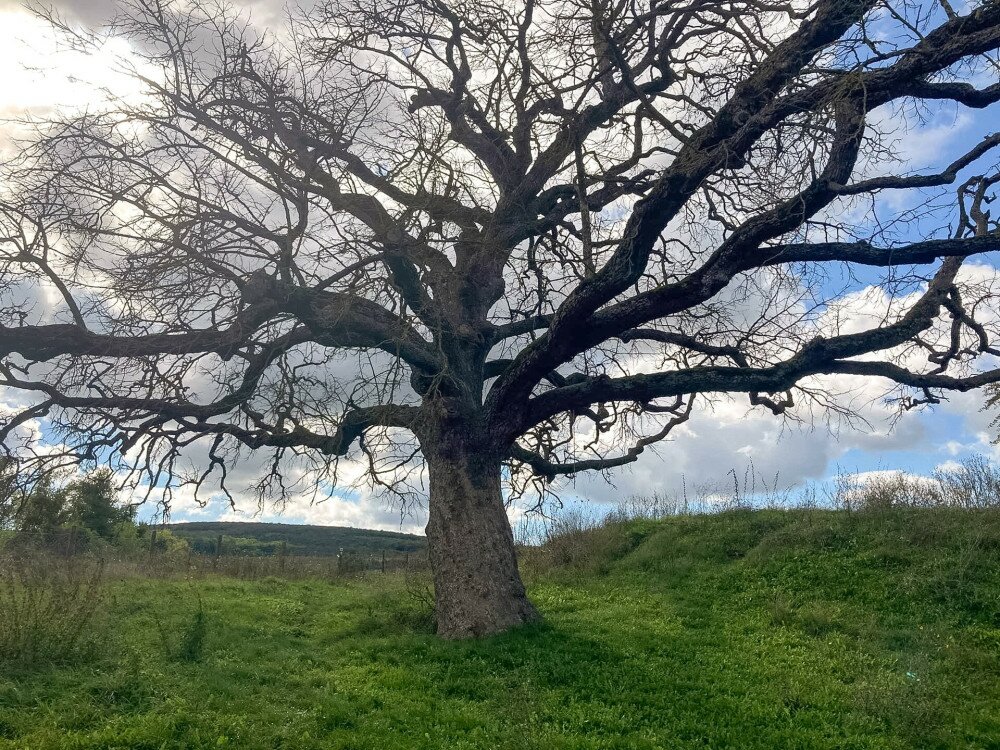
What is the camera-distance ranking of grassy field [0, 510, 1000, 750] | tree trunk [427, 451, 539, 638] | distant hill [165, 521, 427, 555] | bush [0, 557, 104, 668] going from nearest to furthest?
grassy field [0, 510, 1000, 750], bush [0, 557, 104, 668], tree trunk [427, 451, 539, 638], distant hill [165, 521, 427, 555]

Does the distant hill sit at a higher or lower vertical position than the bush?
higher

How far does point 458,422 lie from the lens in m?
11.6

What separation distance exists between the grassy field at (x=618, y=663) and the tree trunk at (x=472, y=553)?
455 mm

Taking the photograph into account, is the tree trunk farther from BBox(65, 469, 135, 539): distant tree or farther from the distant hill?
the distant hill

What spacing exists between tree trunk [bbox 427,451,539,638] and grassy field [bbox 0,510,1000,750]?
1.49 ft

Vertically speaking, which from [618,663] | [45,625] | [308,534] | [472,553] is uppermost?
[308,534]

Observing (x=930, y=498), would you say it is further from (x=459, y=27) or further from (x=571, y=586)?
(x=459, y=27)

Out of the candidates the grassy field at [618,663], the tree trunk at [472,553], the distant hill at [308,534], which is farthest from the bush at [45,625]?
the distant hill at [308,534]

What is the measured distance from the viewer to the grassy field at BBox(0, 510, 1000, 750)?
7188mm

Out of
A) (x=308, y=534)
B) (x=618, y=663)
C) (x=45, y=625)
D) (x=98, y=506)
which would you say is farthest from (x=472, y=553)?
(x=308, y=534)

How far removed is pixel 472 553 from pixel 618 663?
272 centimetres

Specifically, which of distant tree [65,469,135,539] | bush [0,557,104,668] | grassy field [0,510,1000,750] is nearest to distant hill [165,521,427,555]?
distant tree [65,469,135,539]

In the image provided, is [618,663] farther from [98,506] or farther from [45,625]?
[98,506]

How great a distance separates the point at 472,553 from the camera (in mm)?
10914
